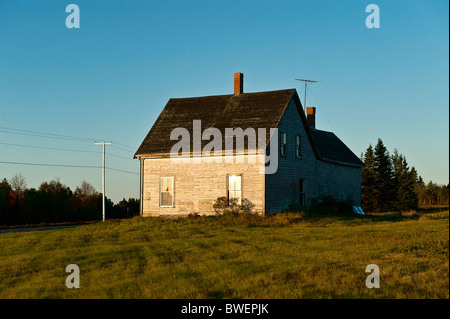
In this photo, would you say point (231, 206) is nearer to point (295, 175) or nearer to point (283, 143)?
point (283, 143)

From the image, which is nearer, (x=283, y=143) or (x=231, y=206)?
(x=231, y=206)

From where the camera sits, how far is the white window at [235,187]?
28750 millimetres

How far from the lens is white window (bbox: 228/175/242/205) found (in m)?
28.8

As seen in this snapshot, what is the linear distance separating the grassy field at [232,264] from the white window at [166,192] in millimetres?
8688

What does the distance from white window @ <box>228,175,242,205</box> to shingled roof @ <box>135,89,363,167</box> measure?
2197 millimetres

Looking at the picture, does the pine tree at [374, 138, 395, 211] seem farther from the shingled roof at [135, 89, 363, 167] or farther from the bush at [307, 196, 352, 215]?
the shingled roof at [135, 89, 363, 167]

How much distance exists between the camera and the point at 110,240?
21.0 m

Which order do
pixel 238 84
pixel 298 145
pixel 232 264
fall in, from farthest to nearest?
1. pixel 238 84
2. pixel 298 145
3. pixel 232 264

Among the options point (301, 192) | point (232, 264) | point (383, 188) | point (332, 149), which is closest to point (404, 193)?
point (383, 188)

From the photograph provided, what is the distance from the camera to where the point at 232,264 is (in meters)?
13.2

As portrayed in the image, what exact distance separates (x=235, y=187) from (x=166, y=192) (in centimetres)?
466

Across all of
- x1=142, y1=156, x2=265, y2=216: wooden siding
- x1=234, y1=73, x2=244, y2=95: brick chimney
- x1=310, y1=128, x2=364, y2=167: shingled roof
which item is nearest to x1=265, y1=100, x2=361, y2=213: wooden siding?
x1=310, y1=128, x2=364, y2=167: shingled roof

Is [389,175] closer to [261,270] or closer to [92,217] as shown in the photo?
[92,217]

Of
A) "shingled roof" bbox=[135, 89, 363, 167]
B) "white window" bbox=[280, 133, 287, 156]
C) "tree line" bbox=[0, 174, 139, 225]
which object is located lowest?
"tree line" bbox=[0, 174, 139, 225]
